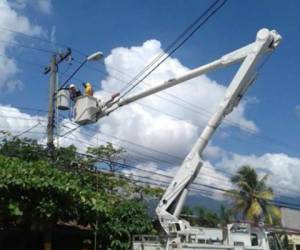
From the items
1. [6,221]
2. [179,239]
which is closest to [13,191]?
[6,221]

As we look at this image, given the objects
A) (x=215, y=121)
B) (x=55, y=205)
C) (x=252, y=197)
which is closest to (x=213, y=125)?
(x=215, y=121)

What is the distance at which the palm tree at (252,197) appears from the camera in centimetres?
5144

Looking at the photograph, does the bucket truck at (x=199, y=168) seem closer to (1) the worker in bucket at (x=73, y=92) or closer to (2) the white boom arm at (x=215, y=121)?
(2) the white boom arm at (x=215, y=121)

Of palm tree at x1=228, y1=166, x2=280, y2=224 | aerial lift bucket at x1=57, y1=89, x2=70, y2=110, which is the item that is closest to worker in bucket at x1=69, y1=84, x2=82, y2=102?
aerial lift bucket at x1=57, y1=89, x2=70, y2=110

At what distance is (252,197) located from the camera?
5203 centimetres

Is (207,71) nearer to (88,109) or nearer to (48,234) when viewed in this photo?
(88,109)

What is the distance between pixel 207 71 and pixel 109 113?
3.88 m

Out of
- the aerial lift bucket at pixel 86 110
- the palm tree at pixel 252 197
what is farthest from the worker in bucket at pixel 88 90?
the palm tree at pixel 252 197

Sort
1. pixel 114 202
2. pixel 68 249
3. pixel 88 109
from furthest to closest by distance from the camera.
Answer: pixel 114 202
pixel 68 249
pixel 88 109

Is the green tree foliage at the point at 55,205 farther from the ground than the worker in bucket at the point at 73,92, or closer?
closer

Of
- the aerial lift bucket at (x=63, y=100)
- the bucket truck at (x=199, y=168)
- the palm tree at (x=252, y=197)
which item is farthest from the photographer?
the palm tree at (x=252, y=197)

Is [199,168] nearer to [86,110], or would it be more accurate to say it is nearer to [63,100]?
[86,110]

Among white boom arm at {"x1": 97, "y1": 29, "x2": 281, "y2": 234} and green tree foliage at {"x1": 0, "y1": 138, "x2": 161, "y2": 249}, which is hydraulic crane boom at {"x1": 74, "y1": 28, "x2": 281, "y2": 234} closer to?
white boom arm at {"x1": 97, "y1": 29, "x2": 281, "y2": 234}

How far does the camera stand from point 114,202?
25.5 metres
